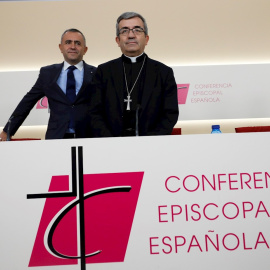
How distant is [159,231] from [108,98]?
0.83 m

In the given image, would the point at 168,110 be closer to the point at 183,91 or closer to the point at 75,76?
the point at 75,76

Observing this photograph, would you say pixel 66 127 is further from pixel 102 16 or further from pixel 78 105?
pixel 102 16

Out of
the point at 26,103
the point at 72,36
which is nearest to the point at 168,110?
the point at 72,36

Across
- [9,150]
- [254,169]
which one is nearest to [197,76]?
[254,169]

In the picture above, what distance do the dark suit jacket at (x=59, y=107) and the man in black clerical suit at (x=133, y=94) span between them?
0.69 feet

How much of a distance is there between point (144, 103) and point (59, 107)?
0.57 m

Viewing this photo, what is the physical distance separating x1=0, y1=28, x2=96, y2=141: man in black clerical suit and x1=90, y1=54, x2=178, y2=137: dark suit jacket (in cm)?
20

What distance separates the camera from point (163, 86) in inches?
78.9

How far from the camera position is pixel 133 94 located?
6.63 feet

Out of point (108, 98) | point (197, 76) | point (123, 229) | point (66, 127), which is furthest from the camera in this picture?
point (197, 76)

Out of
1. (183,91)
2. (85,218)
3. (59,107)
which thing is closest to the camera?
(85,218)

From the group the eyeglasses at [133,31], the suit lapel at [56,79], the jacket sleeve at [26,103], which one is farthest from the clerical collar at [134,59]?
the jacket sleeve at [26,103]

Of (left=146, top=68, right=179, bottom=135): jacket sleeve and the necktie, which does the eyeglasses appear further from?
the necktie

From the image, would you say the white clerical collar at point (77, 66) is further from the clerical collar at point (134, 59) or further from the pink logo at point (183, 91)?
the pink logo at point (183, 91)
